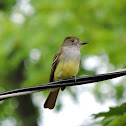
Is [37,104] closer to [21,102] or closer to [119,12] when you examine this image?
[21,102]

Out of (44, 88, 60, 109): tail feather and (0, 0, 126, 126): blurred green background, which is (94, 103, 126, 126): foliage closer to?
(44, 88, 60, 109): tail feather

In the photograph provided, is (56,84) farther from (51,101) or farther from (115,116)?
(51,101)

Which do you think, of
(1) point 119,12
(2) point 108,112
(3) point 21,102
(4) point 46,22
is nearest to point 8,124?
(3) point 21,102

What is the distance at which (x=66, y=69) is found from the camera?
467cm

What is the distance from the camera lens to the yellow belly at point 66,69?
4637 mm

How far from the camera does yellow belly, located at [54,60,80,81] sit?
15.2 ft

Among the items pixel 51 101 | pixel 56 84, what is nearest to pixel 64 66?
pixel 51 101

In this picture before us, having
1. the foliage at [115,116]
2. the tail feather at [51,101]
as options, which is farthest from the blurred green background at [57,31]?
the foliage at [115,116]

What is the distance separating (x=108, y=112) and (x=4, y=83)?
280 inches

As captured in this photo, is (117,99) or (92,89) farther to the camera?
(92,89)

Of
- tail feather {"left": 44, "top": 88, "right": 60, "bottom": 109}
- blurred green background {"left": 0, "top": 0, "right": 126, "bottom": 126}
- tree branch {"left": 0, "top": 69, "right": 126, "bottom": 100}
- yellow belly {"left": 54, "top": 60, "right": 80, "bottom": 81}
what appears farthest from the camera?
blurred green background {"left": 0, "top": 0, "right": 126, "bottom": 126}

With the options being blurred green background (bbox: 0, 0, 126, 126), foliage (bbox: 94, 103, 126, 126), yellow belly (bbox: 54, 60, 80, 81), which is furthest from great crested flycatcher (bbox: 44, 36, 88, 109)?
foliage (bbox: 94, 103, 126, 126)

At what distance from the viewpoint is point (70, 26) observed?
21.9 ft

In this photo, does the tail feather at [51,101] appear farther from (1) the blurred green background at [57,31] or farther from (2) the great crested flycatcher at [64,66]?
(1) the blurred green background at [57,31]
